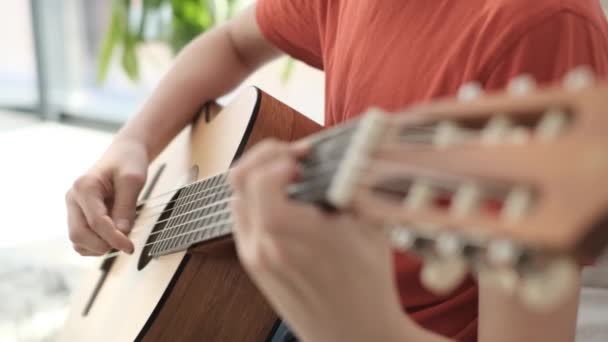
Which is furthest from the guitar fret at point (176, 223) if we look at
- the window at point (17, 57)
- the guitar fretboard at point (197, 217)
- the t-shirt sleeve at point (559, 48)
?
the window at point (17, 57)

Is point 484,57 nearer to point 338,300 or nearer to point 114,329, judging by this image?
point 338,300

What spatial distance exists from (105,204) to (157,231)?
146mm

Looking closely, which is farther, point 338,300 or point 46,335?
point 46,335

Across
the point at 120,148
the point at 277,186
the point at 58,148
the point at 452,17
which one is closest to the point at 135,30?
the point at 58,148

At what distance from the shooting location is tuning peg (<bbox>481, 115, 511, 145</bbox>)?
1.15ft

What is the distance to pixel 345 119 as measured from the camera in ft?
2.59

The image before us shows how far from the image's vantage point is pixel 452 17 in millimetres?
676

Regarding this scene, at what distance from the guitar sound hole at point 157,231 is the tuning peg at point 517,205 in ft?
1.83

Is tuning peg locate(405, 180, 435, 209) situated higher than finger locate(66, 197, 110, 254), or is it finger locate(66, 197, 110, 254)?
tuning peg locate(405, 180, 435, 209)

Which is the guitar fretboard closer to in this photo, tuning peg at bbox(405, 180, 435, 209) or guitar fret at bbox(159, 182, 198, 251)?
guitar fret at bbox(159, 182, 198, 251)

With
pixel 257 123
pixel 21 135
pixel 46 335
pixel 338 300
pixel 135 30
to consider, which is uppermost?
pixel 338 300

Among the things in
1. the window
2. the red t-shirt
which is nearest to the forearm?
the red t-shirt

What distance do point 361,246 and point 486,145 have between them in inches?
4.4

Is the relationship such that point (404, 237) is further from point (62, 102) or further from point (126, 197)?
point (62, 102)
